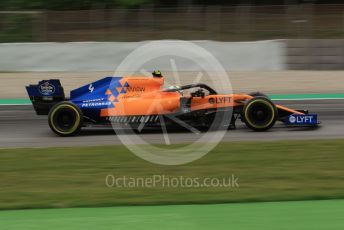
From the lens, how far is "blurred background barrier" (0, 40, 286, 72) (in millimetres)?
20688

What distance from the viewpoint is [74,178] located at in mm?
7836

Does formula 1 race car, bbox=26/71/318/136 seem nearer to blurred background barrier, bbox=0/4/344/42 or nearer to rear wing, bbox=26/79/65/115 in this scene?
rear wing, bbox=26/79/65/115

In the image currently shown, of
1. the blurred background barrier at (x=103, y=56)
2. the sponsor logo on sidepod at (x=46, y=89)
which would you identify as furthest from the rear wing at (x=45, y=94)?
the blurred background barrier at (x=103, y=56)

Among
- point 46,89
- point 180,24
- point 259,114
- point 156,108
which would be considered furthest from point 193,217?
point 180,24

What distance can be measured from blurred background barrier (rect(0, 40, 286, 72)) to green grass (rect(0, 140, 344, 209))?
10617 mm

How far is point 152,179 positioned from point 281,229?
266cm

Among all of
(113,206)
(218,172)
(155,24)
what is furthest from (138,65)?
(113,206)

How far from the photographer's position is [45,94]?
11.7m

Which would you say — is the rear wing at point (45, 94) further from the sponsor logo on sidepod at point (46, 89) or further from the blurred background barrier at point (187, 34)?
the blurred background barrier at point (187, 34)

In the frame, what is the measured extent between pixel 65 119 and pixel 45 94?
0.62m

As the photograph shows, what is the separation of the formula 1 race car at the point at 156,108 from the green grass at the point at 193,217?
4.95 m

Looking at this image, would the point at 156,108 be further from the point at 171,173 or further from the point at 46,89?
the point at 171,173

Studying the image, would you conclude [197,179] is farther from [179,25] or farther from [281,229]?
[179,25]

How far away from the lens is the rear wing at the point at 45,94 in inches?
460
